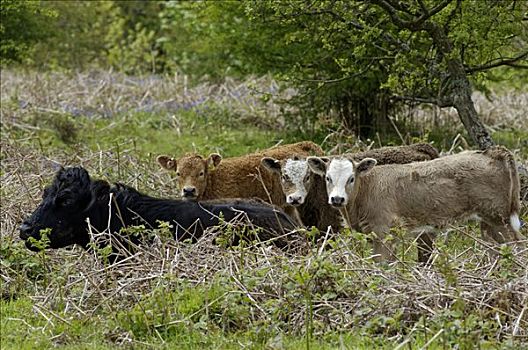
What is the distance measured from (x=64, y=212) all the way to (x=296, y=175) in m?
2.90

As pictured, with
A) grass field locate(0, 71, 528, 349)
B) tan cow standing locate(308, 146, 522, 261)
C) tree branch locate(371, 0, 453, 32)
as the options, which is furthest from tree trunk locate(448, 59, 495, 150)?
grass field locate(0, 71, 528, 349)

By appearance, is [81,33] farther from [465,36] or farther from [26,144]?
[465,36]

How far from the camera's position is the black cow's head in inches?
391

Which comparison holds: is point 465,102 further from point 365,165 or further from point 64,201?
point 64,201

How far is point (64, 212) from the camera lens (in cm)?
1008

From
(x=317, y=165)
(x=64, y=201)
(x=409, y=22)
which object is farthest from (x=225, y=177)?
(x=409, y=22)

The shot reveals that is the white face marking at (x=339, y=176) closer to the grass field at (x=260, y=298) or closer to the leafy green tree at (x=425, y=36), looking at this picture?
the grass field at (x=260, y=298)

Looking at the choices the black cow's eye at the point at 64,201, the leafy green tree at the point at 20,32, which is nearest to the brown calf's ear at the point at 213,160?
the black cow's eye at the point at 64,201

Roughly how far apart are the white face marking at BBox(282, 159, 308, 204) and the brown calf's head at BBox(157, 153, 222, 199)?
1.14 metres

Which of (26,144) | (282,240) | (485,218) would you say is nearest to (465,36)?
(485,218)

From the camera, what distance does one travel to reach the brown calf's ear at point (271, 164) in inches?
467

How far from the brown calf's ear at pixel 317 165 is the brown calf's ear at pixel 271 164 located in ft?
2.20

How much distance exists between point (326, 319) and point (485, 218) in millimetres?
4128

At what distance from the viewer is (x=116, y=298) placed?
8023 millimetres
